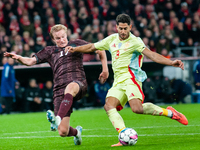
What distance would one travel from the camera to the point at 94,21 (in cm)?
1653

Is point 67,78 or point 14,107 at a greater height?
point 67,78

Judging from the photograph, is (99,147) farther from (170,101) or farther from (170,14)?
(170,14)

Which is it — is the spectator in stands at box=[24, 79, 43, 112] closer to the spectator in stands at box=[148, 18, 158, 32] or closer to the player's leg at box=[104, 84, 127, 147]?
the spectator in stands at box=[148, 18, 158, 32]

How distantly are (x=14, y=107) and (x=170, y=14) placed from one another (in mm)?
8411

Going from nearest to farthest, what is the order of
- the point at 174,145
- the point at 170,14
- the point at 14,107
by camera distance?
1. the point at 174,145
2. the point at 14,107
3. the point at 170,14

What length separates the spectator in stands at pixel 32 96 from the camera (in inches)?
595

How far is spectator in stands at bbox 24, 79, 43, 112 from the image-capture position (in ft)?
49.6

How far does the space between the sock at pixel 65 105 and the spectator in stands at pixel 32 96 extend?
9525mm

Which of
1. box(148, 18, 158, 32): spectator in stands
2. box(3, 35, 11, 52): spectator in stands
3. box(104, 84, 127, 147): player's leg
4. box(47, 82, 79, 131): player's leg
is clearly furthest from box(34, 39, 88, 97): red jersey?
box(148, 18, 158, 32): spectator in stands

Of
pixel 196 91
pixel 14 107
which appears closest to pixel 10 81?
pixel 14 107

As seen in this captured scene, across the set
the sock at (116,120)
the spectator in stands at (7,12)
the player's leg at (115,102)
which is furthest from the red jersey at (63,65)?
the spectator in stands at (7,12)

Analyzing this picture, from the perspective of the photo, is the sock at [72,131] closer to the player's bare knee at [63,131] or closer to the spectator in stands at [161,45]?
the player's bare knee at [63,131]

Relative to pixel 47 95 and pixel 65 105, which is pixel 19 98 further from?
pixel 65 105

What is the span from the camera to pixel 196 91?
53.4 feet
